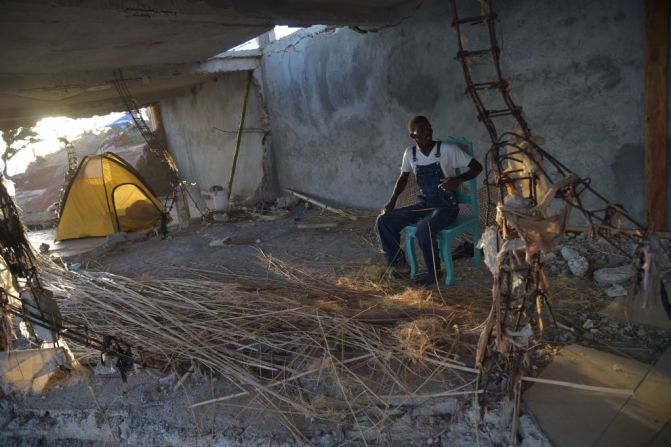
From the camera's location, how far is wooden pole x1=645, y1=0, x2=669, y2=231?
11.8 feet

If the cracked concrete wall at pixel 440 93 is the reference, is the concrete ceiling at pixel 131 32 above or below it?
above

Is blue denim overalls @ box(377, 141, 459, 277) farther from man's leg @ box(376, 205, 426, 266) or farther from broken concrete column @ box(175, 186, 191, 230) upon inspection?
broken concrete column @ box(175, 186, 191, 230)

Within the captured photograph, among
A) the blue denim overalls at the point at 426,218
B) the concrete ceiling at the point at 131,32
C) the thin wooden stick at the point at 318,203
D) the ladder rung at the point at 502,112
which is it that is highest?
the concrete ceiling at the point at 131,32

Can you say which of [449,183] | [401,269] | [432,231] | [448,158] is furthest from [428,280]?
[448,158]

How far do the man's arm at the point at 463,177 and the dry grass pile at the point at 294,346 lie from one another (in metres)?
1.11

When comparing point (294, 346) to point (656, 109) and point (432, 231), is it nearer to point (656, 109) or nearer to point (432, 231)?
point (432, 231)

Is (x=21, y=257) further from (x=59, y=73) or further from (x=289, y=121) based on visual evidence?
(x=289, y=121)

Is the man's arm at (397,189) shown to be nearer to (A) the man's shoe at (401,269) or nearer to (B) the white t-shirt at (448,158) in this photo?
(B) the white t-shirt at (448,158)

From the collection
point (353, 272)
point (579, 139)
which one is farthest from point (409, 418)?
point (579, 139)

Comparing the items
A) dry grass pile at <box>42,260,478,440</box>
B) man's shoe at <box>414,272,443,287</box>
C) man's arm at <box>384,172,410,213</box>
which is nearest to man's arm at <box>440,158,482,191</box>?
man's arm at <box>384,172,410,213</box>

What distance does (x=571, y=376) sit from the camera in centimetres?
241

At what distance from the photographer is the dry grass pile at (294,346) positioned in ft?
8.29

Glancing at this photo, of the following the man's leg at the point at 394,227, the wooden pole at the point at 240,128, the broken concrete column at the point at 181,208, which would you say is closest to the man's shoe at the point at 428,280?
the man's leg at the point at 394,227

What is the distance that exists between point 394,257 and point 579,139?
2042 millimetres
